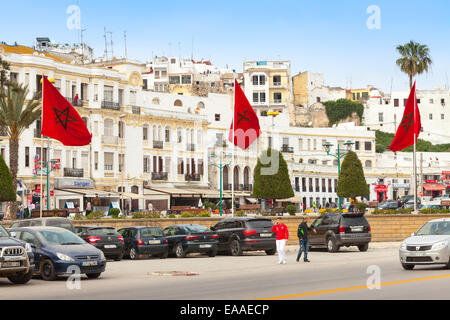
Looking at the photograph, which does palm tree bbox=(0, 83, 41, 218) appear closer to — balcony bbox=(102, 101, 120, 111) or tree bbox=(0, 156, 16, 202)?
tree bbox=(0, 156, 16, 202)

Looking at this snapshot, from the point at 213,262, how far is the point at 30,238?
9.14m

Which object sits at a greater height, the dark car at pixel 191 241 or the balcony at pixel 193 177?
the balcony at pixel 193 177

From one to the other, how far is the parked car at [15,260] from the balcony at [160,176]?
57.7 meters

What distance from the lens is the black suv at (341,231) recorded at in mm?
35938

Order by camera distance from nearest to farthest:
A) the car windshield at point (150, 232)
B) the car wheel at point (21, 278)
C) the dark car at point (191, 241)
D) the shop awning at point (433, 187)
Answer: the car wheel at point (21, 278) → the car windshield at point (150, 232) → the dark car at point (191, 241) → the shop awning at point (433, 187)

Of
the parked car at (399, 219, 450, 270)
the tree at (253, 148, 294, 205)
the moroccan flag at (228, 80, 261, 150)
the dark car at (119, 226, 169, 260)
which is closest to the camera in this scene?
the parked car at (399, 219, 450, 270)

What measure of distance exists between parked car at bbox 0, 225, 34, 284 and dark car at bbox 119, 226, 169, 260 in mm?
11583

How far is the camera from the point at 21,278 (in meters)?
20.9

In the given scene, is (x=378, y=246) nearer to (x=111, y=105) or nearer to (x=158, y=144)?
(x=111, y=105)

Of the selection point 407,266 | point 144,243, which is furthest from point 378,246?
point 407,266

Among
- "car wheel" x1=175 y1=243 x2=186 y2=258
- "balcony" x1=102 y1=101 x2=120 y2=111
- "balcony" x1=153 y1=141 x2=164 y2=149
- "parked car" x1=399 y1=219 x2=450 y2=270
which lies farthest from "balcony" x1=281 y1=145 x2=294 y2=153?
"parked car" x1=399 y1=219 x2=450 y2=270

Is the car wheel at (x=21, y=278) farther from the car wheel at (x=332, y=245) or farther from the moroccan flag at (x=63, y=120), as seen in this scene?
the car wheel at (x=332, y=245)

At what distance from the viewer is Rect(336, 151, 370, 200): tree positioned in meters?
64.9

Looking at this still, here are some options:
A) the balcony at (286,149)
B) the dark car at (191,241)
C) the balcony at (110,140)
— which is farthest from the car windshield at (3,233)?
the balcony at (286,149)
